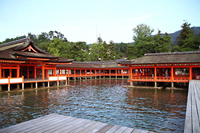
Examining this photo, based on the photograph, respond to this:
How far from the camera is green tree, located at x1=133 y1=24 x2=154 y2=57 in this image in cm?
5130

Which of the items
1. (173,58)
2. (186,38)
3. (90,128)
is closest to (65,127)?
(90,128)

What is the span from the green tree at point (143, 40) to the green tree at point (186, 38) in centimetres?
1068

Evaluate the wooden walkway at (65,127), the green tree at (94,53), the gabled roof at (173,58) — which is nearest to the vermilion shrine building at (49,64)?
the gabled roof at (173,58)

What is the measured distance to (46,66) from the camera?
90.5 feet

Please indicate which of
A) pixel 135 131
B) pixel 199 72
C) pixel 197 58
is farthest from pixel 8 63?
pixel 199 72

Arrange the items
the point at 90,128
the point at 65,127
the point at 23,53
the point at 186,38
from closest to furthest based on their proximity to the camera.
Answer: the point at 90,128 → the point at 65,127 → the point at 23,53 → the point at 186,38

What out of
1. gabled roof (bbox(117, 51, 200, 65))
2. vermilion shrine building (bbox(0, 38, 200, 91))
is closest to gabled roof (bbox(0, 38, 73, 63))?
vermilion shrine building (bbox(0, 38, 200, 91))

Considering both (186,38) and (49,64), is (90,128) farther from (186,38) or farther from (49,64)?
(186,38)

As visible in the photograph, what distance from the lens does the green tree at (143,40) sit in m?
51.3

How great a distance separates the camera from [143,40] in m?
53.6

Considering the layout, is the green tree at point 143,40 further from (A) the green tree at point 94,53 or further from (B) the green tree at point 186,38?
(A) the green tree at point 94,53

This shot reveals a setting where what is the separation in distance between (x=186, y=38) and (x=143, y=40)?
16.3 m

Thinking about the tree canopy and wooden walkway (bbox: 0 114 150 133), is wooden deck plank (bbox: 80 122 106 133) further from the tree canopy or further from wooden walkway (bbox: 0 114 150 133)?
the tree canopy

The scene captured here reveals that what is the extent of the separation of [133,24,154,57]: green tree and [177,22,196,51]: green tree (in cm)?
1068
